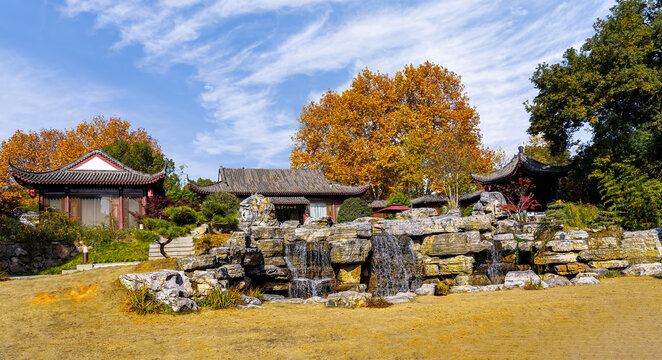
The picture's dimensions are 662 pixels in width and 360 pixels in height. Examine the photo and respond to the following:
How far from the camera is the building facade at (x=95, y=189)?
23.9 meters

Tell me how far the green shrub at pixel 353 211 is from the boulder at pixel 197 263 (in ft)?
56.4

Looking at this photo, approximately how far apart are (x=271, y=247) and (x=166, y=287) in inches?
196

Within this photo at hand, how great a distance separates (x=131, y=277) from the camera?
32.0 feet

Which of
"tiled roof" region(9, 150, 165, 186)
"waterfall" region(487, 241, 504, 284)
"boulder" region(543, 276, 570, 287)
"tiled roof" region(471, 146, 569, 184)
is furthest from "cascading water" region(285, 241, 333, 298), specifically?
"tiled roof" region(471, 146, 569, 184)

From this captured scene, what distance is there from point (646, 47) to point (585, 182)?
8.74 metres

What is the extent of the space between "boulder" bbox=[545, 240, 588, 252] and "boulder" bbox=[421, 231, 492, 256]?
6.90 ft

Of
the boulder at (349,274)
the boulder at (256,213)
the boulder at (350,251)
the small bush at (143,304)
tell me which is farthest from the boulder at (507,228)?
the small bush at (143,304)

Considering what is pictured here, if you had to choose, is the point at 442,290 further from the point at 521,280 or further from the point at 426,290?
the point at 521,280

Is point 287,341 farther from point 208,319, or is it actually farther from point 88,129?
point 88,129

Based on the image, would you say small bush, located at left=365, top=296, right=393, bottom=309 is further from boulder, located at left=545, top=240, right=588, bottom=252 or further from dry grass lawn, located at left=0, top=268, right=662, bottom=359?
boulder, located at left=545, top=240, right=588, bottom=252

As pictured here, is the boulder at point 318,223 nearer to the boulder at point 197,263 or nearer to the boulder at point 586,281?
the boulder at point 197,263

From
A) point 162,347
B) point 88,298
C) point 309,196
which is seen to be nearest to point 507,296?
point 162,347

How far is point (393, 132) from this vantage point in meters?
36.9

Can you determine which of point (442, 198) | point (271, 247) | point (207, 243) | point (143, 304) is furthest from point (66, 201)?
point (442, 198)
